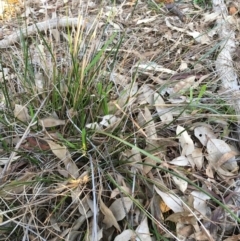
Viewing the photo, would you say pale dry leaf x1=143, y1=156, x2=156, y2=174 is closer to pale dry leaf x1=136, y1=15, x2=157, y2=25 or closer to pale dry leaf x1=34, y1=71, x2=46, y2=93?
pale dry leaf x1=34, y1=71, x2=46, y2=93

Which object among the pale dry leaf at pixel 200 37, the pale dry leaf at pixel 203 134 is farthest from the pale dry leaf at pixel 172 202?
the pale dry leaf at pixel 200 37

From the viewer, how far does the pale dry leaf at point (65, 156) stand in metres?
1.24

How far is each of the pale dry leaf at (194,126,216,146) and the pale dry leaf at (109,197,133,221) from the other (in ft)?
1.13

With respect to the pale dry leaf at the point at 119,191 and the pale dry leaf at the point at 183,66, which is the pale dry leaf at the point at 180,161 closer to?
the pale dry leaf at the point at 119,191

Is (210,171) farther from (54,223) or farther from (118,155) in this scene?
(54,223)

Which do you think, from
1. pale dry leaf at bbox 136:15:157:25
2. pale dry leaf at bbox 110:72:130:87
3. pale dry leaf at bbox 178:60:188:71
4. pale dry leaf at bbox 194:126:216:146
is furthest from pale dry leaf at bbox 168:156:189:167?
pale dry leaf at bbox 136:15:157:25

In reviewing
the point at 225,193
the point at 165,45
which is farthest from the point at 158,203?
the point at 165,45

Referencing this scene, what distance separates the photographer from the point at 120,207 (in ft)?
3.98

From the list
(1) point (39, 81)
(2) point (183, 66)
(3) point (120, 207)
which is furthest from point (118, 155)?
(2) point (183, 66)

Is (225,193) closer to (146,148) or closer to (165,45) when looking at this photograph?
(146,148)

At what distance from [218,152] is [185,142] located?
0.11 metres

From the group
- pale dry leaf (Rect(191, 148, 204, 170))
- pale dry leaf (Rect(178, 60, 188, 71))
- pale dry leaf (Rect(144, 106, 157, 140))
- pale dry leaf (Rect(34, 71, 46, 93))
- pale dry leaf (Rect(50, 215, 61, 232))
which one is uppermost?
pale dry leaf (Rect(34, 71, 46, 93))

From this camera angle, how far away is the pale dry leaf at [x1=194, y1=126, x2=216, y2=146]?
4.57ft

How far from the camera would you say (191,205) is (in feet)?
4.00
